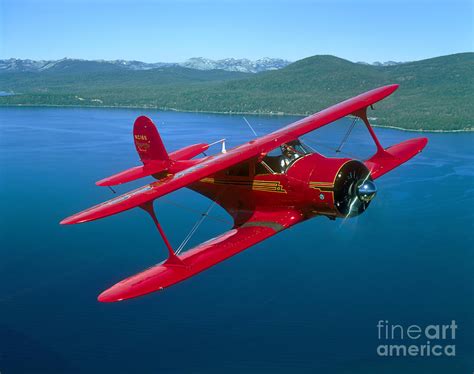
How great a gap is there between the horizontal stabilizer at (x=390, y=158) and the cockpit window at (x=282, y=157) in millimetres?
2954

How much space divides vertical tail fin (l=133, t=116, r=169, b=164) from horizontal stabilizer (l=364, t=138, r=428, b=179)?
6.59m

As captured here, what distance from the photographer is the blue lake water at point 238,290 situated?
2130 cm

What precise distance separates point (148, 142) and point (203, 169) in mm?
6635

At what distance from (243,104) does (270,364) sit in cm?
9157

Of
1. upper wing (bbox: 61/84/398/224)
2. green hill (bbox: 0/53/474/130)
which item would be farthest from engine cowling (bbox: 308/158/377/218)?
green hill (bbox: 0/53/474/130)

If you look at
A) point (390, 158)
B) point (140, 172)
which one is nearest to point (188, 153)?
point (140, 172)

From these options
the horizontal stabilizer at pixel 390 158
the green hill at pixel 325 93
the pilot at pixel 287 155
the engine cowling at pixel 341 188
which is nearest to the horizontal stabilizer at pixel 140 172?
the pilot at pixel 287 155

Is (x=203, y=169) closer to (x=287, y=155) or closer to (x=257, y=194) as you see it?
(x=257, y=194)

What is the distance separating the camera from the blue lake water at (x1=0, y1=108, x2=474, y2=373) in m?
21.3

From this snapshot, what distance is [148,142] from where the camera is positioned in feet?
54.1

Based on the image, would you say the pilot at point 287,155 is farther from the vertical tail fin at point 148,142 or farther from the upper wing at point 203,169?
the vertical tail fin at point 148,142

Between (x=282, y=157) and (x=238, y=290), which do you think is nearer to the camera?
(x=282, y=157)

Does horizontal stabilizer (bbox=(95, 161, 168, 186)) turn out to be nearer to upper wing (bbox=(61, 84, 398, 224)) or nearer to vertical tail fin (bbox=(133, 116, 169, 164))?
vertical tail fin (bbox=(133, 116, 169, 164))

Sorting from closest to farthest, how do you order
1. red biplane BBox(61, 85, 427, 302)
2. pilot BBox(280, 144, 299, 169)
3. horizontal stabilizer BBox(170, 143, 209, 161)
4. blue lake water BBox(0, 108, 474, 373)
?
1. red biplane BBox(61, 85, 427, 302)
2. pilot BBox(280, 144, 299, 169)
3. horizontal stabilizer BBox(170, 143, 209, 161)
4. blue lake water BBox(0, 108, 474, 373)
